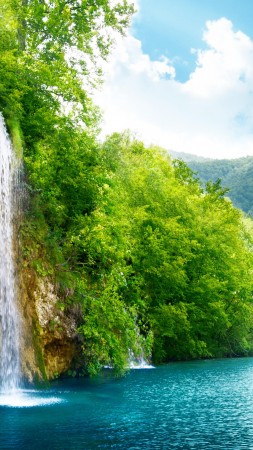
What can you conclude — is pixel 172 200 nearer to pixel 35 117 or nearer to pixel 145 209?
pixel 145 209

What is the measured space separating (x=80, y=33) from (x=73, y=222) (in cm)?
1050

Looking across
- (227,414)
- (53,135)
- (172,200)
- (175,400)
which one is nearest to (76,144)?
(53,135)

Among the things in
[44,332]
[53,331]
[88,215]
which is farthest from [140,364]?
[44,332]

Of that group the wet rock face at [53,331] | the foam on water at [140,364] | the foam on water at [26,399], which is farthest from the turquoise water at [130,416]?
the foam on water at [140,364]

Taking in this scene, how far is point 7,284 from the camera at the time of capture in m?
19.5

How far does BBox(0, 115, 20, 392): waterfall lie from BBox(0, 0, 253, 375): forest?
1.07 meters

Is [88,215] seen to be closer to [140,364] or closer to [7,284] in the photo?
[7,284]

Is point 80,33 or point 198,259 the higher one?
point 80,33

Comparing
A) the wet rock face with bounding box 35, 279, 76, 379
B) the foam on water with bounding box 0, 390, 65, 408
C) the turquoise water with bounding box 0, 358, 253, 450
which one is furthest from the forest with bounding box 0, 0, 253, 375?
the foam on water with bounding box 0, 390, 65, 408

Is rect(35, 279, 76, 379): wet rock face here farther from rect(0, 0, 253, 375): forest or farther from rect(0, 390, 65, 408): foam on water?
rect(0, 390, 65, 408): foam on water

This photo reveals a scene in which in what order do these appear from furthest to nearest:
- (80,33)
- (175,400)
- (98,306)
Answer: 1. (80,33)
2. (98,306)
3. (175,400)

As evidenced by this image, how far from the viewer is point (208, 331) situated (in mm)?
42969

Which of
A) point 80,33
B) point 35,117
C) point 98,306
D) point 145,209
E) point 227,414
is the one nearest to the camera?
point 227,414

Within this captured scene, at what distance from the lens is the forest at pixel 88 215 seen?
76.4ft
